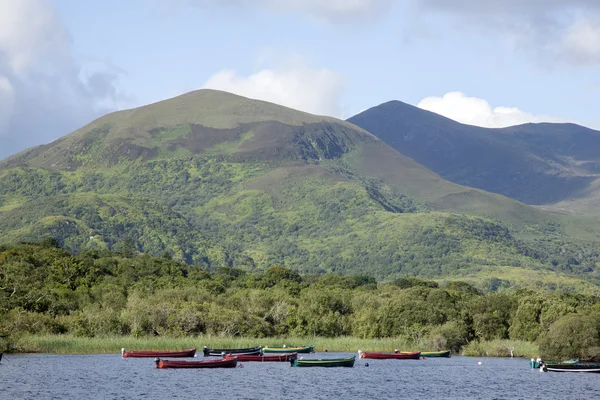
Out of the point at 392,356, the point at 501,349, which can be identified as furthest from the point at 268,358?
the point at 501,349

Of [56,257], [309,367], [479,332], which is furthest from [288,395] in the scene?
[56,257]

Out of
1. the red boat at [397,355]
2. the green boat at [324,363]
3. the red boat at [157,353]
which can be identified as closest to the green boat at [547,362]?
the red boat at [397,355]

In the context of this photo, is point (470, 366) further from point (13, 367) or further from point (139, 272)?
point (139, 272)

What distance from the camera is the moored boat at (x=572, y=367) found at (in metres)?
110

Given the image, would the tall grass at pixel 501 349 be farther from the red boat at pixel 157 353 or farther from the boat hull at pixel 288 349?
the red boat at pixel 157 353

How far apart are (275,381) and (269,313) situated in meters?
52.9

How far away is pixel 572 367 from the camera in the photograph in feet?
364

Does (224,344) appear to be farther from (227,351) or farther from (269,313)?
(269,313)

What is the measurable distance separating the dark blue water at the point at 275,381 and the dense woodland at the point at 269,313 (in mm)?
9312

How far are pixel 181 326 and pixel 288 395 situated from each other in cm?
5271

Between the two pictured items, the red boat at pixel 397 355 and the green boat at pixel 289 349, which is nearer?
the red boat at pixel 397 355

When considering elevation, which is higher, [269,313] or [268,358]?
[269,313]

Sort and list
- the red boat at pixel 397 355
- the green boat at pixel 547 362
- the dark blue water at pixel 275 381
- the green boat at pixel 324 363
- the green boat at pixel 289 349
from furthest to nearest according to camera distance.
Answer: the green boat at pixel 289 349 < the red boat at pixel 397 355 < the green boat at pixel 547 362 < the green boat at pixel 324 363 < the dark blue water at pixel 275 381

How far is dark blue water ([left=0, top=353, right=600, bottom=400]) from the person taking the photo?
8575cm
